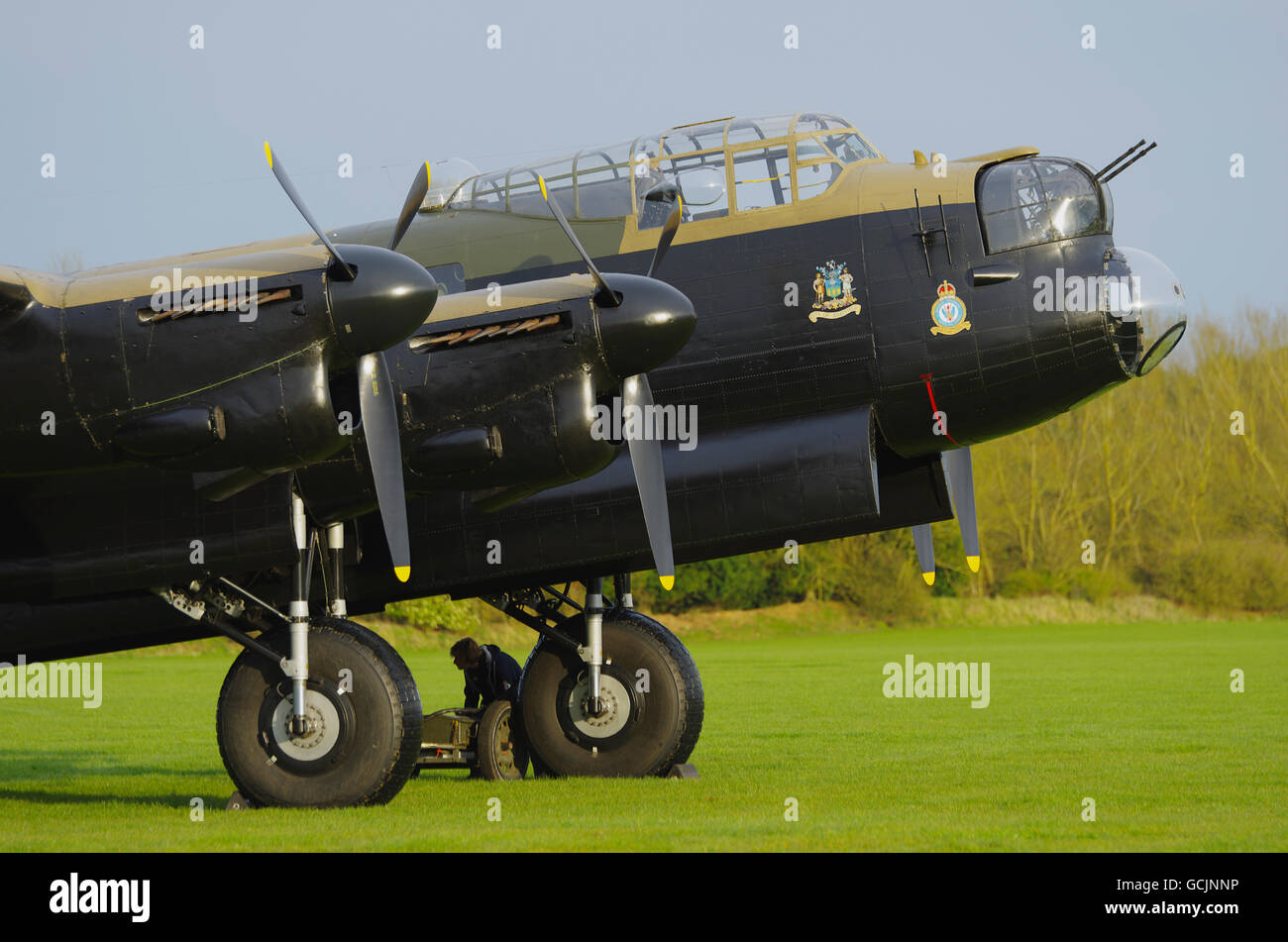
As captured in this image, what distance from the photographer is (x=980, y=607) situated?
67.9 m

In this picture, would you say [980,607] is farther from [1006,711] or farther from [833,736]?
[833,736]

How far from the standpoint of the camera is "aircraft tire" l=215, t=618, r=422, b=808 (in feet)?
39.8

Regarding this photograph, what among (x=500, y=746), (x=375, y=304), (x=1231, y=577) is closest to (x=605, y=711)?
(x=500, y=746)

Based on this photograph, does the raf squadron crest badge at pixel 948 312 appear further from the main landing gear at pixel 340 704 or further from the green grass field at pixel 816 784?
the main landing gear at pixel 340 704

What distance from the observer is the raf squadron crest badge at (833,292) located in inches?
509

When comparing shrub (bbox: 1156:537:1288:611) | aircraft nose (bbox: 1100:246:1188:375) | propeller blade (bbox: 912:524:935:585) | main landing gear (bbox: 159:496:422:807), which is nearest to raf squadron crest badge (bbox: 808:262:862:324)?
aircraft nose (bbox: 1100:246:1188:375)

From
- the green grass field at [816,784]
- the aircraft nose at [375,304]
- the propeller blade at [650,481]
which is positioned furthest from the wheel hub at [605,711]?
the aircraft nose at [375,304]

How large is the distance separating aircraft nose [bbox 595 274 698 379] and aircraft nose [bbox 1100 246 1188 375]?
Answer: 363 centimetres

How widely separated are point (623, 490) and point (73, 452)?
4.80 m

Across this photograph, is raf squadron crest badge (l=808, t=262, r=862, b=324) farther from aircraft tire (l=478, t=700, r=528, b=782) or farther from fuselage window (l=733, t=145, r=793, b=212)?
aircraft tire (l=478, t=700, r=528, b=782)

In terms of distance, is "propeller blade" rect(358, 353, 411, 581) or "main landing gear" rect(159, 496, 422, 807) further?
"main landing gear" rect(159, 496, 422, 807)

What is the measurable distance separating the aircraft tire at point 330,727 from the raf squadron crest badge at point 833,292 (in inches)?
186

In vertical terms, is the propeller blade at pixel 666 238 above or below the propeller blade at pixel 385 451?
above
